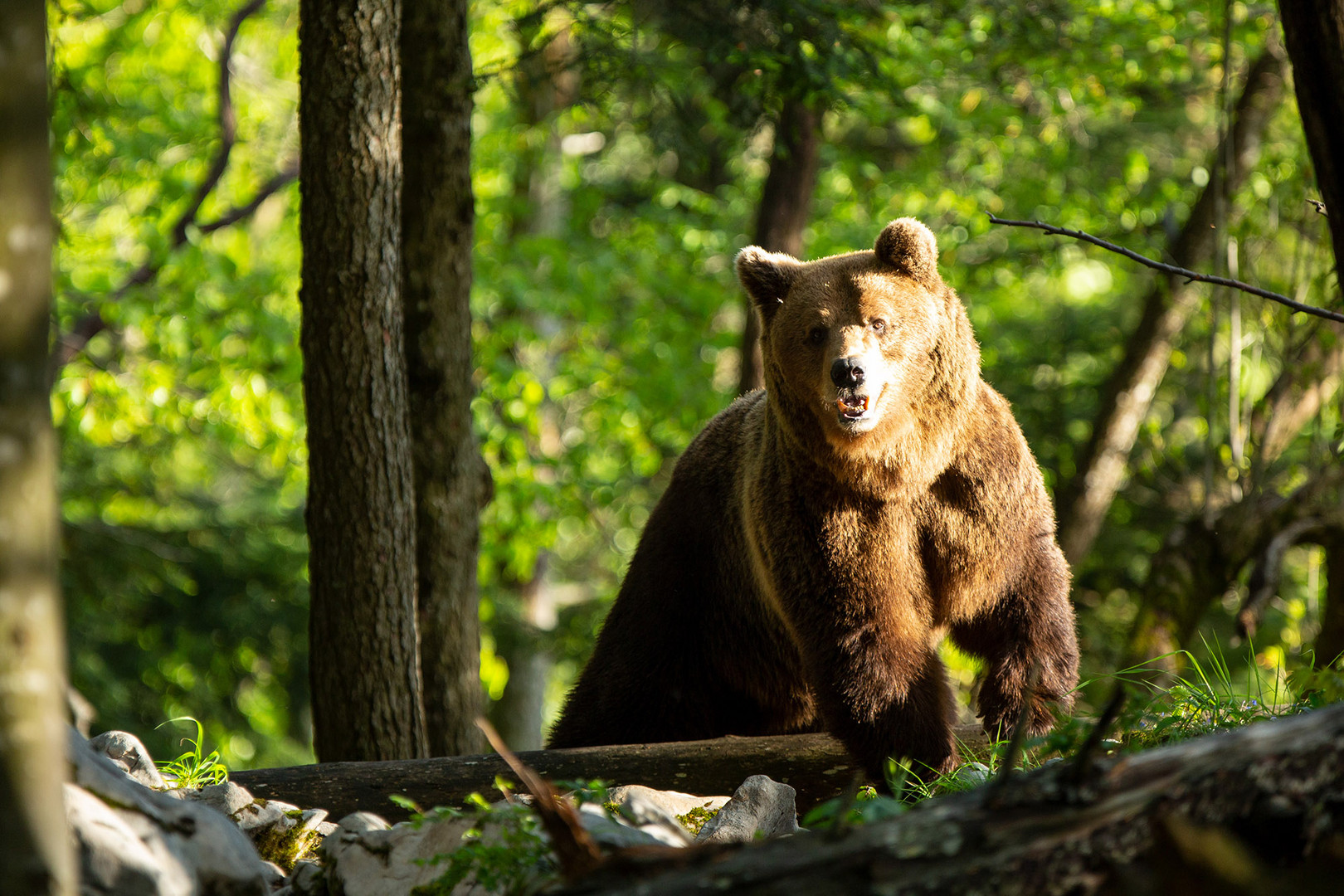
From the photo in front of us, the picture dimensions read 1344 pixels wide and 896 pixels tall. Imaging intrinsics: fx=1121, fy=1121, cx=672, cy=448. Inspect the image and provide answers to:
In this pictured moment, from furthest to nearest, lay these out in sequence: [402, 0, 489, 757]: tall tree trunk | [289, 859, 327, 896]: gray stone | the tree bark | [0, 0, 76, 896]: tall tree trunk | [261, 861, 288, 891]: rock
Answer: the tree bark, [402, 0, 489, 757]: tall tree trunk, [261, 861, 288, 891]: rock, [289, 859, 327, 896]: gray stone, [0, 0, 76, 896]: tall tree trunk

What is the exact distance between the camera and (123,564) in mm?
10766

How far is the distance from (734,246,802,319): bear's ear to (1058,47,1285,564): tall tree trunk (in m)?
5.58

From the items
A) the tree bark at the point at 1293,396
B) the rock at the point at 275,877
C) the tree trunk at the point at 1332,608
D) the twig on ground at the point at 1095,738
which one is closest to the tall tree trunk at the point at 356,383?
the rock at the point at 275,877

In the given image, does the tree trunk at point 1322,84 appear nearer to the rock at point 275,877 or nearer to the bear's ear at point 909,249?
the bear's ear at point 909,249

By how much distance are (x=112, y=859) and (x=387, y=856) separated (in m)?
0.84

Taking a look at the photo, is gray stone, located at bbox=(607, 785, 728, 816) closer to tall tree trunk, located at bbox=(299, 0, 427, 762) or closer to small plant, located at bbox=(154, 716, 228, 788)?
small plant, located at bbox=(154, 716, 228, 788)

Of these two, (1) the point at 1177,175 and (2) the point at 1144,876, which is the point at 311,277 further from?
(1) the point at 1177,175

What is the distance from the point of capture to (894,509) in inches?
167

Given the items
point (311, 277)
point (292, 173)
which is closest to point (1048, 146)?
point (292, 173)

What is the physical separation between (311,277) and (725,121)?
6.73 m

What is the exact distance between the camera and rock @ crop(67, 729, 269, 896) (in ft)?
7.16

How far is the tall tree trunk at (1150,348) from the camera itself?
29.4ft

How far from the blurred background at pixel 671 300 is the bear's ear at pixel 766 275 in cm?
196

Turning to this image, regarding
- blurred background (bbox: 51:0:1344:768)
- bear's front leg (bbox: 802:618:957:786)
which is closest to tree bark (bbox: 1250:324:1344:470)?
blurred background (bbox: 51:0:1344:768)
